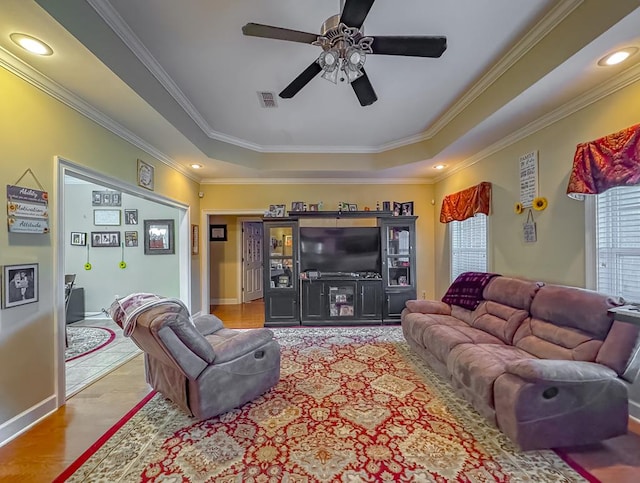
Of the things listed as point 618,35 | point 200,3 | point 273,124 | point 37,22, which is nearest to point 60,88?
point 37,22

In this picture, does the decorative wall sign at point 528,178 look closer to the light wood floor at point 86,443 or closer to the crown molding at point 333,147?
the crown molding at point 333,147

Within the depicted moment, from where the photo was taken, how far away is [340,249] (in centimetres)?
546

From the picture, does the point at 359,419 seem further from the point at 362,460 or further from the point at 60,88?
the point at 60,88

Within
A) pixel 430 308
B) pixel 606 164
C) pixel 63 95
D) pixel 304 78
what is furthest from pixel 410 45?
pixel 430 308

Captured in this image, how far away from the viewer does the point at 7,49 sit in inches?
79.1

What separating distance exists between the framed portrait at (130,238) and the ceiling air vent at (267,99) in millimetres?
3858

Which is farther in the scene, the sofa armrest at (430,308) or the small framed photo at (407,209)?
the small framed photo at (407,209)

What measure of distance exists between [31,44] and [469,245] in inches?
204

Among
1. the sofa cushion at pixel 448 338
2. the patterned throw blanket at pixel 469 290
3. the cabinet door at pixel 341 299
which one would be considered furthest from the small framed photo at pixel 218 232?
the sofa cushion at pixel 448 338

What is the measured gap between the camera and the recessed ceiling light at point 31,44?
1.88 m

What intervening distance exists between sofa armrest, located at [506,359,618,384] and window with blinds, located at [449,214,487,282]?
8.05 ft

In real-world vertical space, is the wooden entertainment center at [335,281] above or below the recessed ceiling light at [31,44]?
below

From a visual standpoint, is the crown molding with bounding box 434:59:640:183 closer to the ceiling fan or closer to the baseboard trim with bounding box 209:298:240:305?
the ceiling fan

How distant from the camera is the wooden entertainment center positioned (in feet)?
16.8
